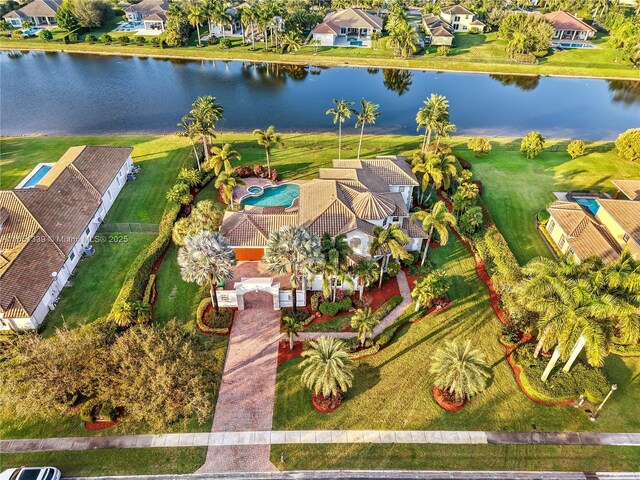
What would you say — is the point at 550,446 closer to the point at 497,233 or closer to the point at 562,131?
the point at 497,233

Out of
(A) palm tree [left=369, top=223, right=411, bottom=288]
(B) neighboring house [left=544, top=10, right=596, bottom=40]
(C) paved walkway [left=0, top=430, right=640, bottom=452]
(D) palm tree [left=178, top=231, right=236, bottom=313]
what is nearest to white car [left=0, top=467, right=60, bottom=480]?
(C) paved walkway [left=0, top=430, right=640, bottom=452]

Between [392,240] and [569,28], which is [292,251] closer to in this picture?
[392,240]

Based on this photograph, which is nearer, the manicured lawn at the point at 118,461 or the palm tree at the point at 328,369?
the manicured lawn at the point at 118,461

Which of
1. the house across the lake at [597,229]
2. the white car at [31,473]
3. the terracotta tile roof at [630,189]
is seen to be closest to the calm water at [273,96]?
the terracotta tile roof at [630,189]

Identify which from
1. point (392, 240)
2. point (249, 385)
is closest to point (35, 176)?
point (249, 385)

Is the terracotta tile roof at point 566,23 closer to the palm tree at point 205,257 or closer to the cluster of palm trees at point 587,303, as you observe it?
the cluster of palm trees at point 587,303

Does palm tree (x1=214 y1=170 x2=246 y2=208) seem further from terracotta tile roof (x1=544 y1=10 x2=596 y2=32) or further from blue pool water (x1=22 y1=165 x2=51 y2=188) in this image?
terracotta tile roof (x1=544 y1=10 x2=596 y2=32)

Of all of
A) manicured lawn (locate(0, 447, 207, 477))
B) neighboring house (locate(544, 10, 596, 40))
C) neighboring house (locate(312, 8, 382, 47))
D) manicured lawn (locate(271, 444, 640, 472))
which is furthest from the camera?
neighboring house (locate(544, 10, 596, 40))
